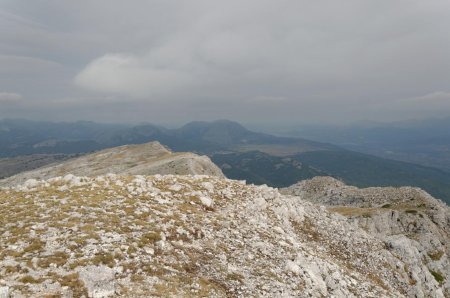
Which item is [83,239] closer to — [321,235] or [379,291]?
[379,291]

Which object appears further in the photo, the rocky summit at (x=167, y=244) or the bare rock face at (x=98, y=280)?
the rocky summit at (x=167, y=244)

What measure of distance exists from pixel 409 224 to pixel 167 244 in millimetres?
81205

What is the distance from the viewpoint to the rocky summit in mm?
17031

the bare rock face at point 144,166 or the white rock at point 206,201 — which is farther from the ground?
the white rock at point 206,201

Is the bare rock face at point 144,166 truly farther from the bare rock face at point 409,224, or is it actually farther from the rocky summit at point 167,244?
the rocky summit at point 167,244

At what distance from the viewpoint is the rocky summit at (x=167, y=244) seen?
1703cm

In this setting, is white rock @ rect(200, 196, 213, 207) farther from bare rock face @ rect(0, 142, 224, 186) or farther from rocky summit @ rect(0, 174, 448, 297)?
bare rock face @ rect(0, 142, 224, 186)

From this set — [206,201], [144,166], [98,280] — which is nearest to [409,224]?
[206,201]

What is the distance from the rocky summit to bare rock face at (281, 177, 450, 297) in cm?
1140

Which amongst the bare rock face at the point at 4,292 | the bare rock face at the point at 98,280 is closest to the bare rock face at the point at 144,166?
the bare rock face at the point at 98,280

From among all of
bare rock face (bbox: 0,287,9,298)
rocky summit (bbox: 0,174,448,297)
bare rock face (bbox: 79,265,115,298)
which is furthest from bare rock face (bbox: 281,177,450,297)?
bare rock face (bbox: 0,287,9,298)

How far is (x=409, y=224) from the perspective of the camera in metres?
84.7

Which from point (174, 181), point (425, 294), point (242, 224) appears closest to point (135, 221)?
point (242, 224)

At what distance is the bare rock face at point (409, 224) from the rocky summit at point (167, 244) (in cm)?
1140
